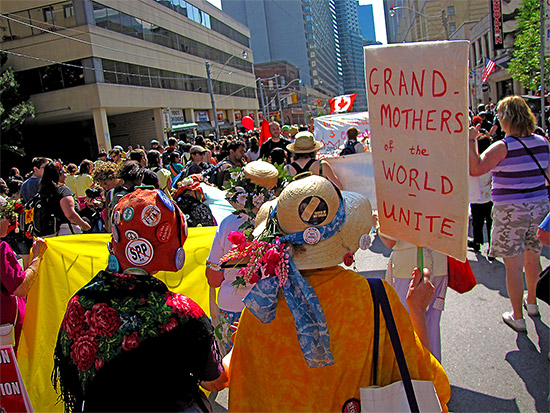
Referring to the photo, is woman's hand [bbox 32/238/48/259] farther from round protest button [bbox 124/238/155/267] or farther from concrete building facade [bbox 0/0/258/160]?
concrete building facade [bbox 0/0/258/160]

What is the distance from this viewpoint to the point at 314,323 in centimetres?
158

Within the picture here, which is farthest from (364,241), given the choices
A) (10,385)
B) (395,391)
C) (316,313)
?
(10,385)

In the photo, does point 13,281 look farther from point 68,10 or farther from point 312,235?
point 68,10

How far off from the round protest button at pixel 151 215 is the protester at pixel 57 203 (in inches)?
155

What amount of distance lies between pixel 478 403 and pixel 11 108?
32096 millimetres

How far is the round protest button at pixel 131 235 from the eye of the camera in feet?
5.88

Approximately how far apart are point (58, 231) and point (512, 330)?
200 inches

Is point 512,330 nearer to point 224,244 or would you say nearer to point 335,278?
point 224,244

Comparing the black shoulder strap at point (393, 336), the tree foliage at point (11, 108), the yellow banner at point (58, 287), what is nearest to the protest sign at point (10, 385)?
the yellow banner at point (58, 287)

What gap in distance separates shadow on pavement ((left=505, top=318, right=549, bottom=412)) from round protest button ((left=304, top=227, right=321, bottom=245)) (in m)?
2.44

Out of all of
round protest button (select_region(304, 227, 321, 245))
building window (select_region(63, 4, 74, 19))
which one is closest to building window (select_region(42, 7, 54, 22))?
building window (select_region(63, 4, 74, 19))

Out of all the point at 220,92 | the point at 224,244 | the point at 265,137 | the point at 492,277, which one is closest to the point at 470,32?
the point at 220,92

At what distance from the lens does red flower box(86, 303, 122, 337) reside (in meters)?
Answer: 1.70

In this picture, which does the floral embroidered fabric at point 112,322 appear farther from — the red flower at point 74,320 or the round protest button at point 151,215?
the round protest button at point 151,215
